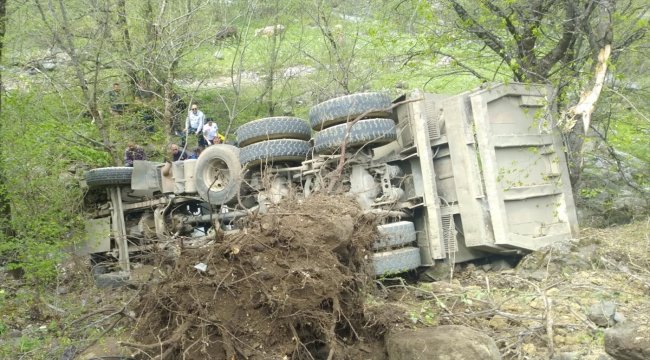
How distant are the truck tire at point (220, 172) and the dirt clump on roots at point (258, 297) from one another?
3.04 meters

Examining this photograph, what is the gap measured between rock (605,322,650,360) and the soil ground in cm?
45

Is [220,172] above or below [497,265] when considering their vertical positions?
above

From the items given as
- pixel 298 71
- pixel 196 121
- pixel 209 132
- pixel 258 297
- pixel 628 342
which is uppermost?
pixel 298 71

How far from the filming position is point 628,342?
3346mm

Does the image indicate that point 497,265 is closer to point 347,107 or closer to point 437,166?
point 437,166

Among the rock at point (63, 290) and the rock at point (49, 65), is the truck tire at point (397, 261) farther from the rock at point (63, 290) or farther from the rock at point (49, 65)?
the rock at point (49, 65)

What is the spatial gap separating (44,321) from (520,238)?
4950mm

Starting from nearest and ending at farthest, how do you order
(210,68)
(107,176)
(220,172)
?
(220,172) < (107,176) < (210,68)

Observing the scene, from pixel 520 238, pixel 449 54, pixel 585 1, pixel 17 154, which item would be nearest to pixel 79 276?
pixel 17 154

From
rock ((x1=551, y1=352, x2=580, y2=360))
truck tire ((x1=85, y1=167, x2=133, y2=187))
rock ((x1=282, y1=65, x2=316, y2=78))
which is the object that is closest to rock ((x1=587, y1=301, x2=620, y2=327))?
rock ((x1=551, y1=352, x2=580, y2=360))

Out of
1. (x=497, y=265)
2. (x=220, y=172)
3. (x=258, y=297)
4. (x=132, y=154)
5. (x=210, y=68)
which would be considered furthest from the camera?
(x=210, y=68)

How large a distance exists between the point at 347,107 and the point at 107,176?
3.99 m

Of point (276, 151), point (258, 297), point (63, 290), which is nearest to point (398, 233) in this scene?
point (276, 151)

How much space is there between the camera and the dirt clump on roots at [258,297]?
3676 mm
